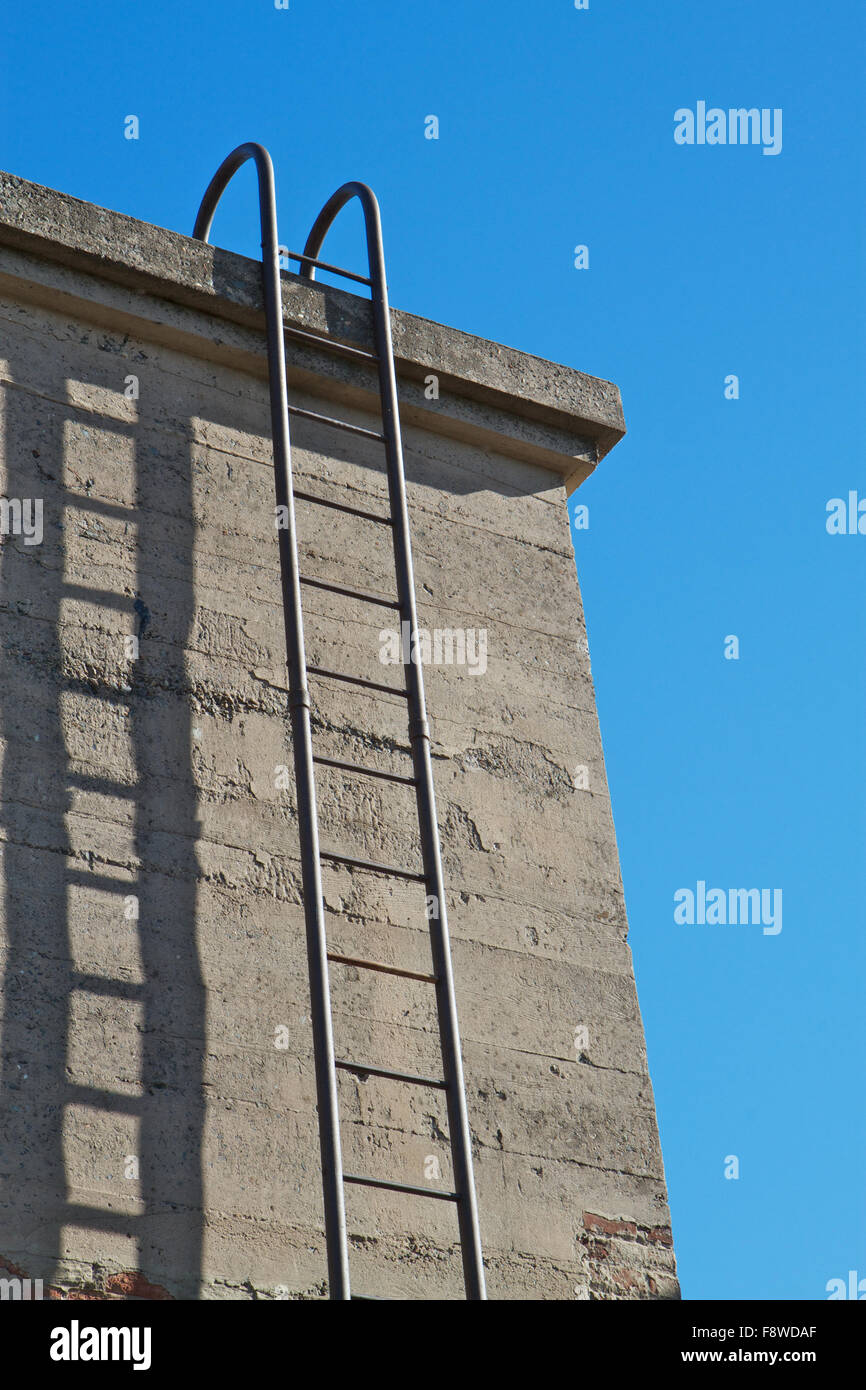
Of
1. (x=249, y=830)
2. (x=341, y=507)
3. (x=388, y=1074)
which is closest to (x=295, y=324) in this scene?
(x=341, y=507)

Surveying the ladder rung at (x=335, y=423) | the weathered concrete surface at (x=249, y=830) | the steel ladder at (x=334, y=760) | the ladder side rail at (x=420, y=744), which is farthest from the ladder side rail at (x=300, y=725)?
the ladder side rail at (x=420, y=744)

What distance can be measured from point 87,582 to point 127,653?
0.28 meters

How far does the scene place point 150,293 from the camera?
6.57m

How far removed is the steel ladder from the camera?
512 centimetres

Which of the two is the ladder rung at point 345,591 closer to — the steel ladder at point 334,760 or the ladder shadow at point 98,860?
the steel ladder at point 334,760

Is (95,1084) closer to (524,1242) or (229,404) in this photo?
(524,1242)

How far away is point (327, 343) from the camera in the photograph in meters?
6.73

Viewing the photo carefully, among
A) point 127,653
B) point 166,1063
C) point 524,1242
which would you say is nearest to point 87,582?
point 127,653

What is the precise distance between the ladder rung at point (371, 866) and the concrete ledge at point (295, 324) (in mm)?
2043

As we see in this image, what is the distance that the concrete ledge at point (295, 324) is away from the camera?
6.39m

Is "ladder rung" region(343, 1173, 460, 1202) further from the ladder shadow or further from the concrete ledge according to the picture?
the concrete ledge

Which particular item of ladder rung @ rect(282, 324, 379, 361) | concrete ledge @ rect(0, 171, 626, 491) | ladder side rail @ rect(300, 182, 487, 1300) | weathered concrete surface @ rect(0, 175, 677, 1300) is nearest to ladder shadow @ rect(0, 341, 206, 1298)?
weathered concrete surface @ rect(0, 175, 677, 1300)

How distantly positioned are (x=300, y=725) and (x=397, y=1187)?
1480 millimetres

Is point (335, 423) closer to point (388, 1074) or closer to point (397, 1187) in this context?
point (388, 1074)
